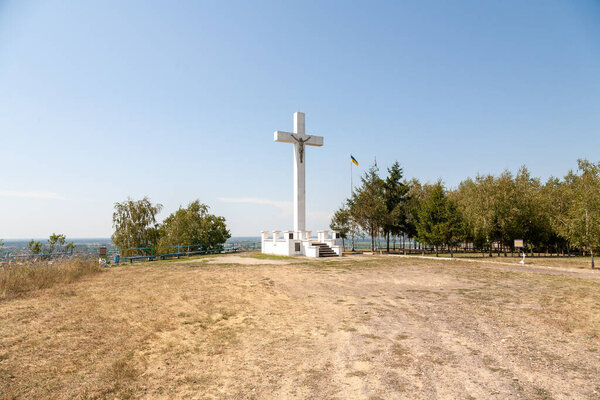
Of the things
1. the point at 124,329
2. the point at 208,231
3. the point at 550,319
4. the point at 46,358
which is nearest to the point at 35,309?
the point at 124,329

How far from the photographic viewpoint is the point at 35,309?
346 inches

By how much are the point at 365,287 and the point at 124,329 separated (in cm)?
836

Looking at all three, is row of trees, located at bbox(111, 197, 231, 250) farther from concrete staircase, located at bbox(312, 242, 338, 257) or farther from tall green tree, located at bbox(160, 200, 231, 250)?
concrete staircase, located at bbox(312, 242, 338, 257)

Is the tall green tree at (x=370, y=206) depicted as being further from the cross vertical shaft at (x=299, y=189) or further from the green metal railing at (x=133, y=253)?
the green metal railing at (x=133, y=253)

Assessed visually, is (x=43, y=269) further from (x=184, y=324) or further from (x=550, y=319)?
(x=550, y=319)

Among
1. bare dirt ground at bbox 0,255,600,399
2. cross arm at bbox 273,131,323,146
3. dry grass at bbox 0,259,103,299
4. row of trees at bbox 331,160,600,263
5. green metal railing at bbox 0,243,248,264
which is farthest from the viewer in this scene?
cross arm at bbox 273,131,323,146

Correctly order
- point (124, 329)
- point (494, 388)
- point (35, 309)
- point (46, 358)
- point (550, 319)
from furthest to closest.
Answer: point (35, 309) < point (550, 319) < point (124, 329) < point (46, 358) < point (494, 388)

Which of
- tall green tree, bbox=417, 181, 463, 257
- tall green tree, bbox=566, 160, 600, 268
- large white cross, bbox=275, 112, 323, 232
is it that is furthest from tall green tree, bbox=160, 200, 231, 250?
tall green tree, bbox=566, 160, 600, 268

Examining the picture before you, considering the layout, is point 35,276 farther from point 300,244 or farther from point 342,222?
point 342,222

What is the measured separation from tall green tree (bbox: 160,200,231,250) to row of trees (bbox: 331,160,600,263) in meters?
Result: 13.3

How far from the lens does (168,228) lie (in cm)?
3391

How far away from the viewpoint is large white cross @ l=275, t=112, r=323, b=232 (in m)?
27.7

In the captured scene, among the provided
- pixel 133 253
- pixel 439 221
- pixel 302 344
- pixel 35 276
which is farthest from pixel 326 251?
pixel 133 253

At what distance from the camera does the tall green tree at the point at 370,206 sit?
31188 millimetres
